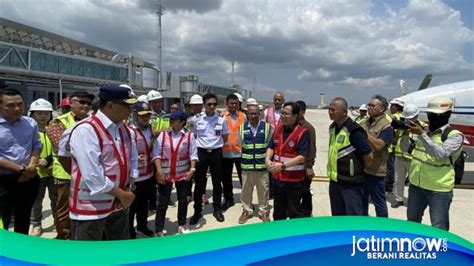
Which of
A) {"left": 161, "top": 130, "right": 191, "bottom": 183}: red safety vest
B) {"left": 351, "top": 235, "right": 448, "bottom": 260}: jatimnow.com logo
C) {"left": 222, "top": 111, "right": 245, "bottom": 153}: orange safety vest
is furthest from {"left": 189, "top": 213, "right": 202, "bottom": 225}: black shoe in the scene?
{"left": 351, "top": 235, "right": 448, "bottom": 260}: jatimnow.com logo

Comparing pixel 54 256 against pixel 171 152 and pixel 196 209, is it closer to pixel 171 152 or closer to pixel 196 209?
pixel 171 152

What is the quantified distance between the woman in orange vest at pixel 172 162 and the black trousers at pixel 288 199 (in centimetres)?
116

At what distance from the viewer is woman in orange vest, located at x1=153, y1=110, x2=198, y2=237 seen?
405 centimetres

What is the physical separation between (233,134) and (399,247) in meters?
3.87

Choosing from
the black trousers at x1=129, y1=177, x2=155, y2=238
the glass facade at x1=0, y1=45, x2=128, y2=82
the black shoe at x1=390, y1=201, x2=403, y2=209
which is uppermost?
the glass facade at x1=0, y1=45, x2=128, y2=82

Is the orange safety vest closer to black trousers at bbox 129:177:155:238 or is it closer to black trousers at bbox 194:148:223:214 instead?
black trousers at bbox 194:148:223:214

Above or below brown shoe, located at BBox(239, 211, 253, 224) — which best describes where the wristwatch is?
above

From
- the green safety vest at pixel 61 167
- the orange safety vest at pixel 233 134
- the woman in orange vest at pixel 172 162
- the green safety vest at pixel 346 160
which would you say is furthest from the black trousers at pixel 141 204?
the green safety vest at pixel 346 160

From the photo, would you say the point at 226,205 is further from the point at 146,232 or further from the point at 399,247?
the point at 399,247

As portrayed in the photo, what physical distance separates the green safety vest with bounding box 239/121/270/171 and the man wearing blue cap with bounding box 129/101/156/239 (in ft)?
4.26

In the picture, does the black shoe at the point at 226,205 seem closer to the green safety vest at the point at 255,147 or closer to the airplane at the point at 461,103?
the green safety vest at the point at 255,147

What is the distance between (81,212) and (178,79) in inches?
2366

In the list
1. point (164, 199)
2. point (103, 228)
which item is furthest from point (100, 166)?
point (164, 199)

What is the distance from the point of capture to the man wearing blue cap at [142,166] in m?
3.97
